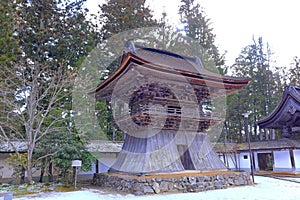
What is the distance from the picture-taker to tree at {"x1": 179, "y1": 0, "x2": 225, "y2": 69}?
23078 millimetres

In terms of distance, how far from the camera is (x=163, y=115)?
32.4ft

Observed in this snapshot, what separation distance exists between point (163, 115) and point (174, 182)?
2.52 meters

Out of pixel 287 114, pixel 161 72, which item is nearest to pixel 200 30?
pixel 287 114

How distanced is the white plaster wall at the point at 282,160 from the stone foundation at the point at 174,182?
595 centimetres

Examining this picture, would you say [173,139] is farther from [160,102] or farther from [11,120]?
[11,120]

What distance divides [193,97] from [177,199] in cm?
517

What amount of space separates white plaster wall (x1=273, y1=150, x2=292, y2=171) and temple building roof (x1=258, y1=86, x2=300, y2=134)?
1491 mm

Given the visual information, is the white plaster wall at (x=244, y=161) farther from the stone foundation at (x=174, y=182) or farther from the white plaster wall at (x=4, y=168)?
the white plaster wall at (x=4, y=168)

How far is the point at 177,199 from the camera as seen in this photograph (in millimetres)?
7379

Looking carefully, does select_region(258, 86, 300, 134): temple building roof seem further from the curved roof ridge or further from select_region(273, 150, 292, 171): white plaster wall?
select_region(273, 150, 292, 171): white plaster wall

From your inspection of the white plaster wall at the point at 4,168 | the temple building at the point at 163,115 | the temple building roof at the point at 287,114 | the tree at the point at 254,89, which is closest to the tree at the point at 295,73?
the tree at the point at 254,89

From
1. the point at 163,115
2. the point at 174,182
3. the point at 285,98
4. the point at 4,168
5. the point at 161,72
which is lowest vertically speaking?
the point at 174,182

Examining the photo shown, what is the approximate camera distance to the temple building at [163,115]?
9.52 metres

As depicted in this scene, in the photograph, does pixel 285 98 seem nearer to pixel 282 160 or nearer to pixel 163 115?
pixel 282 160
